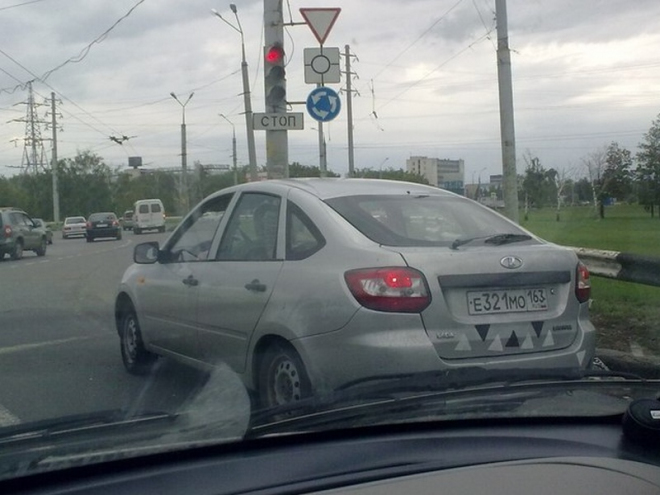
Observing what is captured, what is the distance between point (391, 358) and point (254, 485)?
268 centimetres

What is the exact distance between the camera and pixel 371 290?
471 centimetres

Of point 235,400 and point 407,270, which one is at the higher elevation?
point 407,270

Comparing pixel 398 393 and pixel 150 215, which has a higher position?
pixel 150 215

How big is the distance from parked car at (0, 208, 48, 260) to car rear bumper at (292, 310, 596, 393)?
23257 mm

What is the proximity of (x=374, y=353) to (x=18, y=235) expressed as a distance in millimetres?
24066

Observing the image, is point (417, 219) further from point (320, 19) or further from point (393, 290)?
point (320, 19)

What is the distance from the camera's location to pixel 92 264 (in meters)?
23.0

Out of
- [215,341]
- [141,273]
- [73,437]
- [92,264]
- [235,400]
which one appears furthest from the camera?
[92,264]

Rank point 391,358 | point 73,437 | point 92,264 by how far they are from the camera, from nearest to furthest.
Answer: point 73,437, point 391,358, point 92,264

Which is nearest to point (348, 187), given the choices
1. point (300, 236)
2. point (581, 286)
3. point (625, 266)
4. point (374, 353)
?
point (300, 236)

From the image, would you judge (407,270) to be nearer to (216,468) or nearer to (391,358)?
(391,358)

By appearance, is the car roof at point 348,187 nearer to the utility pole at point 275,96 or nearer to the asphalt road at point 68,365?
the asphalt road at point 68,365

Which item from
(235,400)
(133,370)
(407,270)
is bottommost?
(133,370)

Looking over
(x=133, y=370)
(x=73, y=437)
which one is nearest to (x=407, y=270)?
(x=73, y=437)
